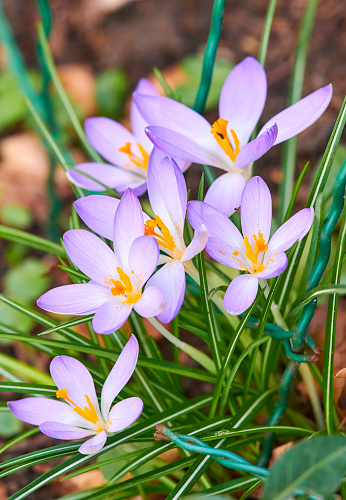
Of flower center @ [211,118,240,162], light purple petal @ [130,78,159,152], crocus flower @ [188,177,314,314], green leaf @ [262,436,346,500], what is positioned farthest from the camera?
light purple petal @ [130,78,159,152]

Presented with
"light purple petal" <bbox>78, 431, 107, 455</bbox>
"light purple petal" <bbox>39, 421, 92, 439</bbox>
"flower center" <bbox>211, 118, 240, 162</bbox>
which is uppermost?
"flower center" <bbox>211, 118, 240, 162</bbox>

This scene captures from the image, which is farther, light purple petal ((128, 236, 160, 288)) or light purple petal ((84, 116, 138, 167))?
light purple petal ((84, 116, 138, 167))

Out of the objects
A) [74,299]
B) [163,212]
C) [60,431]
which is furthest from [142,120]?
[60,431]

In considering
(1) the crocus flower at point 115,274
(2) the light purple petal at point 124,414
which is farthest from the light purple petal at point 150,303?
(2) the light purple petal at point 124,414

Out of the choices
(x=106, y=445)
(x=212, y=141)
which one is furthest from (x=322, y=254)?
(x=106, y=445)

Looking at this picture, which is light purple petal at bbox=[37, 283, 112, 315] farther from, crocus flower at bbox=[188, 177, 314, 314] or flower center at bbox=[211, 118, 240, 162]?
flower center at bbox=[211, 118, 240, 162]

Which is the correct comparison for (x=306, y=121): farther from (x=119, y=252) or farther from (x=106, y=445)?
(x=106, y=445)

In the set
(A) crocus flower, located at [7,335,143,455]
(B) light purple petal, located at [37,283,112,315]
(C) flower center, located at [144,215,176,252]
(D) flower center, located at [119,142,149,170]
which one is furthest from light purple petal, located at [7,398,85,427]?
(D) flower center, located at [119,142,149,170]

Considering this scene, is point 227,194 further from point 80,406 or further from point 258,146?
point 80,406
